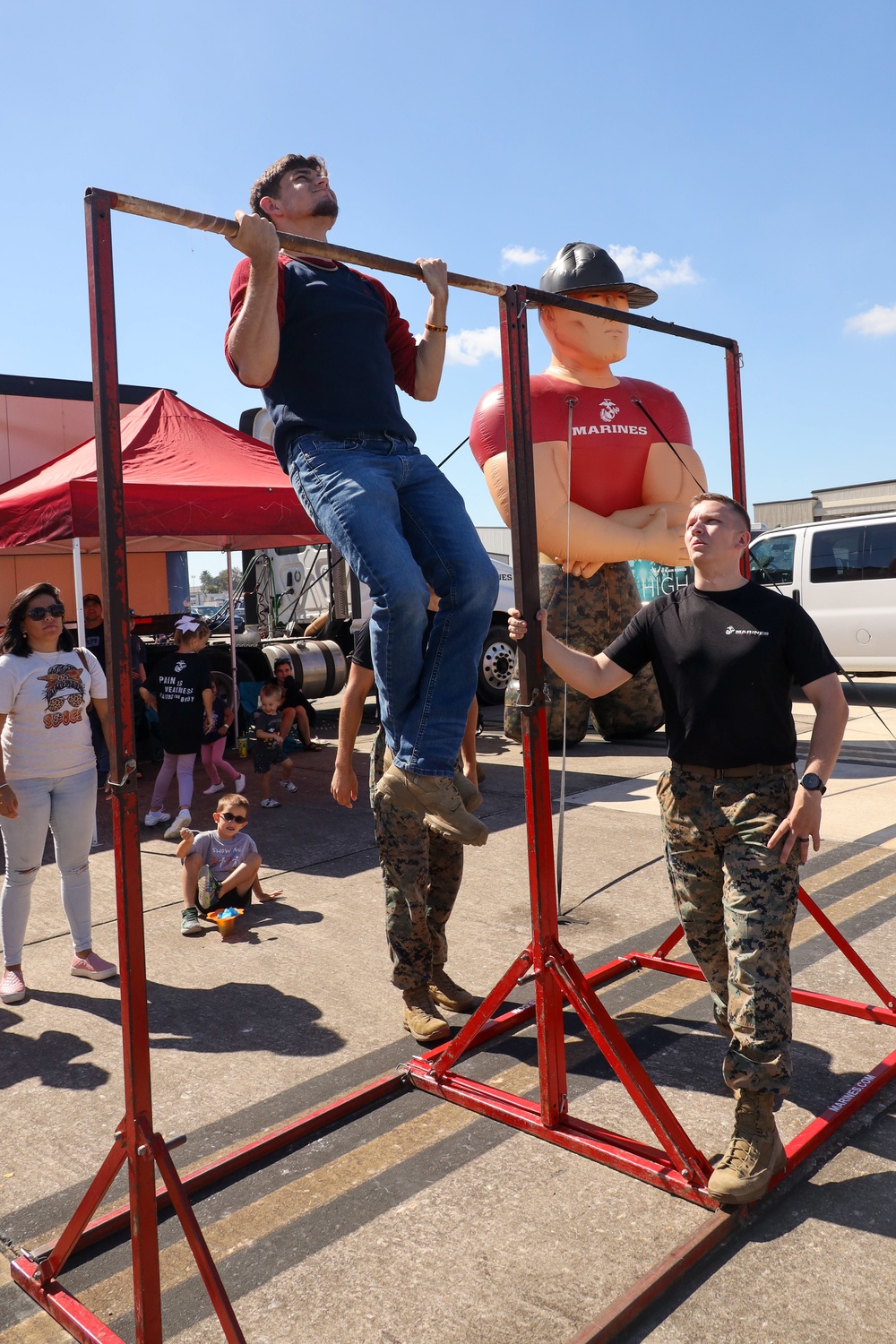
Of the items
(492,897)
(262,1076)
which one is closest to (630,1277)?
(262,1076)

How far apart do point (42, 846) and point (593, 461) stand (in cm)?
514

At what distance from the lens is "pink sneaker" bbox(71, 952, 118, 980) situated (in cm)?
434

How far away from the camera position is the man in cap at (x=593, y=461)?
769cm

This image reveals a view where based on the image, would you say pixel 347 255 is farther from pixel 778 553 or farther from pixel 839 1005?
pixel 778 553

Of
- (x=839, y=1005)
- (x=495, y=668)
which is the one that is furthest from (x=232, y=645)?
(x=839, y=1005)

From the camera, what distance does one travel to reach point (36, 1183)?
2.81 meters

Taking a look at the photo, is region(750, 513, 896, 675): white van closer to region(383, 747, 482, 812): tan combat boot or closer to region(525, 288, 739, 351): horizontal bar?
region(525, 288, 739, 351): horizontal bar

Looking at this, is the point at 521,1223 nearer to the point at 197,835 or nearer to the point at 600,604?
the point at 197,835

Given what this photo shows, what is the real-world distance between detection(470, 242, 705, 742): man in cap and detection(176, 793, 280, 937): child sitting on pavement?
Answer: 10.5ft

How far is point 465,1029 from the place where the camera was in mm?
3113

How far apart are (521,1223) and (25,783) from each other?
2.70 m

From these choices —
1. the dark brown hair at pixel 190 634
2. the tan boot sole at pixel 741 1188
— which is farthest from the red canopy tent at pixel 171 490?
the tan boot sole at pixel 741 1188

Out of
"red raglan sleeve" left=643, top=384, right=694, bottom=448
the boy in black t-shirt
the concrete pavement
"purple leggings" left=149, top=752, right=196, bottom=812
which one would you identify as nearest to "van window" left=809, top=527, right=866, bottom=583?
"red raglan sleeve" left=643, top=384, right=694, bottom=448

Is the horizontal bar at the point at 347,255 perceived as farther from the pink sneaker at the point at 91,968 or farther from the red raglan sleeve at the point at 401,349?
the pink sneaker at the point at 91,968
